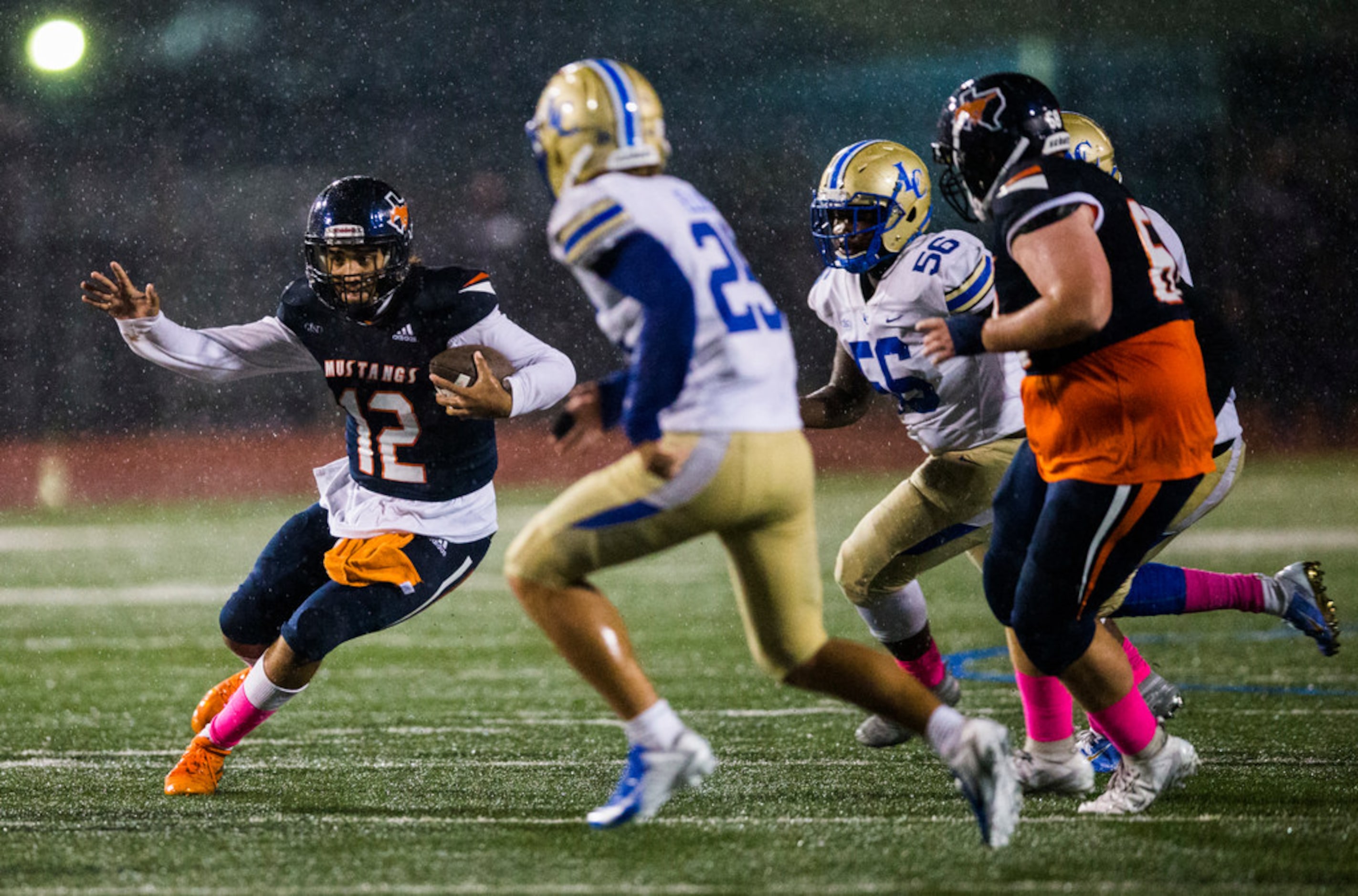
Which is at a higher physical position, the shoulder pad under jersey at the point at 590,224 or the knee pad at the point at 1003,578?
the shoulder pad under jersey at the point at 590,224

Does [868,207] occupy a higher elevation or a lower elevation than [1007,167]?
lower

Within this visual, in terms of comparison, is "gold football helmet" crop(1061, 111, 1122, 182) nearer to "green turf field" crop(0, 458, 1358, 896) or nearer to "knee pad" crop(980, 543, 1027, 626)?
"knee pad" crop(980, 543, 1027, 626)

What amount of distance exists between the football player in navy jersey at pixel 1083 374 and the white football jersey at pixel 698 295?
1.62 feet

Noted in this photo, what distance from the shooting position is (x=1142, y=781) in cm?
318

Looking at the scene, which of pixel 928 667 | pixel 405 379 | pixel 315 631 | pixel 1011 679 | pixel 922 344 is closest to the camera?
pixel 315 631

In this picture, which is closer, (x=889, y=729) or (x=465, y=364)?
(x=465, y=364)

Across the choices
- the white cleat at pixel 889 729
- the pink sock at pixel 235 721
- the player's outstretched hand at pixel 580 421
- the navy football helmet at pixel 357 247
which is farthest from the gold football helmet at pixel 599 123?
the white cleat at pixel 889 729

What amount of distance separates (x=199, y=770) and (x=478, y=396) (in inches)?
45.7

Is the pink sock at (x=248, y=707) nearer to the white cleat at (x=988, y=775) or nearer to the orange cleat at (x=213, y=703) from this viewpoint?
the orange cleat at (x=213, y=703)

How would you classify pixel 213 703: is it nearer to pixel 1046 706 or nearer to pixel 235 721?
pixel 235 721

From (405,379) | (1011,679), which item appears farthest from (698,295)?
(1011,679)

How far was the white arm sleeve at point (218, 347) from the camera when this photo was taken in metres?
3.84

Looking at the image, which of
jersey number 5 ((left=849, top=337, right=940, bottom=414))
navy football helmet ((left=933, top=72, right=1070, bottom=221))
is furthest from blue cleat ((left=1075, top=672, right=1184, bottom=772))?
navy football helmet ((left=933, top=72, right=1070, bottom=221))

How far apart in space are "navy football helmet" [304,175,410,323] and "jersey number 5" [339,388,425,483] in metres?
0.21
